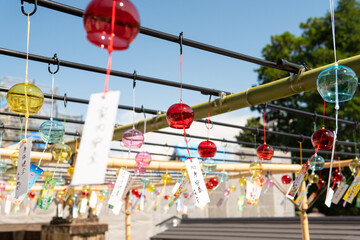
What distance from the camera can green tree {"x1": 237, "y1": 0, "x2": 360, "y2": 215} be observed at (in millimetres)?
14773

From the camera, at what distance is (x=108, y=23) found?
1591 mm

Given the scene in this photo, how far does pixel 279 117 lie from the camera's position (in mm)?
16656

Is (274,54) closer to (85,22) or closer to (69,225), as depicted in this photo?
(69,225)

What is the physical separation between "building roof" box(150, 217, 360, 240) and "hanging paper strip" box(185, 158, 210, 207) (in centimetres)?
504

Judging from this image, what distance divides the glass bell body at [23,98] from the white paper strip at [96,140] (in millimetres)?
1115

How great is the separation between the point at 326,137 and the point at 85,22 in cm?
269

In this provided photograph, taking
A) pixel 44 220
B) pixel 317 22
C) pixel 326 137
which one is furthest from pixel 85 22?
pixel 317 22

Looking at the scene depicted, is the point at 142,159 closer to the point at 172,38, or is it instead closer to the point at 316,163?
the point at 172,38

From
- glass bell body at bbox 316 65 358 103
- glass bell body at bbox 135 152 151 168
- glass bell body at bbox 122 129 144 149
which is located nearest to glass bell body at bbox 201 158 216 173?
glass bell body at bbox 135 152 151 168

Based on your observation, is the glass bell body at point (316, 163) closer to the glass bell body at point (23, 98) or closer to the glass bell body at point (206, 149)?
the glass bell body at point (206, 149)

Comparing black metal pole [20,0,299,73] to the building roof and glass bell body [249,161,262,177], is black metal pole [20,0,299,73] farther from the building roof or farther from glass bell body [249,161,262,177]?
the building roof

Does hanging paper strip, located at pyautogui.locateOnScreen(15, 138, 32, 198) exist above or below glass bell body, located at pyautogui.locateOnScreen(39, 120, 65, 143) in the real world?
below

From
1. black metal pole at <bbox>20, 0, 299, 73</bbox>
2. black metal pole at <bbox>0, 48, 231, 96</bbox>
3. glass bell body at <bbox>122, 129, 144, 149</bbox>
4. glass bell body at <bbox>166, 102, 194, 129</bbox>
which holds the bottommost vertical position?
glass bell body at <bbox>122, 129, 144, 149</bbox>

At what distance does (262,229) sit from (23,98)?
7989mm
